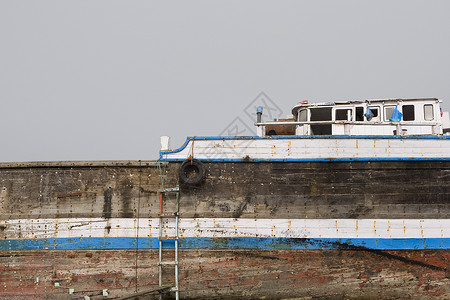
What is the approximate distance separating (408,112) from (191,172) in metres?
6.27

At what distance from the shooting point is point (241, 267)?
8719mm

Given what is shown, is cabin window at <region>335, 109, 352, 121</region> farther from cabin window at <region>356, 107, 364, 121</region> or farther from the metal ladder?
the metal ladder

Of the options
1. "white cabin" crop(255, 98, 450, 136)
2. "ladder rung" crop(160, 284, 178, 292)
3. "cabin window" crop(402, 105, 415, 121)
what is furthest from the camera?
"cabin window" crop(402, 105, 415, 121)

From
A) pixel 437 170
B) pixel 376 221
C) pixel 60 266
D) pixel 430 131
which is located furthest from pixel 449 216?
pixel 60 266

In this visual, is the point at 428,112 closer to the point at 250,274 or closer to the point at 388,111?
the point at 388,111

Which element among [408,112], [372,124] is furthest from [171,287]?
[408,112]

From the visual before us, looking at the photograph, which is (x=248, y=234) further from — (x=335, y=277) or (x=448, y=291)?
(x=448, y=291)

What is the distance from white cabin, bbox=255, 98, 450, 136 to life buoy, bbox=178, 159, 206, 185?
180 centimetres

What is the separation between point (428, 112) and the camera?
9.92 m

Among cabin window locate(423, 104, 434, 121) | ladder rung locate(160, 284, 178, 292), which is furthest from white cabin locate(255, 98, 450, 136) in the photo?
ladder rung locate(160, 284, 178, 292)

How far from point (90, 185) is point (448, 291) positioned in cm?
908

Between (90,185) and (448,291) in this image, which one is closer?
(448,291)

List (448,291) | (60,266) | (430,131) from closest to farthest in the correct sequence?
(448,291), (60,266), (430,131)

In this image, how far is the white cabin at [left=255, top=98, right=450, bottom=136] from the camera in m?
9.43
